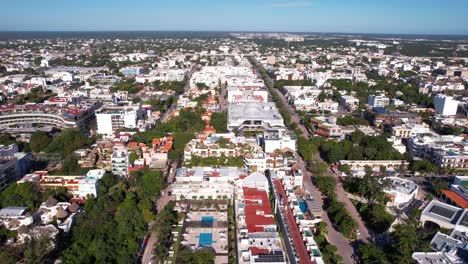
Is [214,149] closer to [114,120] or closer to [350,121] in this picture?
[114,120]

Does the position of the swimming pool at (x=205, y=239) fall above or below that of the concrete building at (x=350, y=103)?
below

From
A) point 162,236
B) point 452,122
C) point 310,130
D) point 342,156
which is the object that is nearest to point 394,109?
point 452,122

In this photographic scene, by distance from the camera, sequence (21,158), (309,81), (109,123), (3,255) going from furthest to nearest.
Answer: (309,81) < (109,123) < (21,158) < (3,255)

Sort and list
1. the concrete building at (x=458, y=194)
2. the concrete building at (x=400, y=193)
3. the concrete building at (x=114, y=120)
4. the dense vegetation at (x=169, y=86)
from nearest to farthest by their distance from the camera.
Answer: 1. the concrete building at (x=458, y=194)
2. the concrete building at (x=400, y=193)
3. the concrete building at (x=114, y=120)
4. the dense vegetation at (x=169, y=86)

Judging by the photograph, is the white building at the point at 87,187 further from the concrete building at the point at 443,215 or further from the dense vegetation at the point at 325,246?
the concrete building at the point at 443,215

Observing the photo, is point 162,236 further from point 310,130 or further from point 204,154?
point 310,130

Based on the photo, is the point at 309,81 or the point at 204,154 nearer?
the point at 204,154

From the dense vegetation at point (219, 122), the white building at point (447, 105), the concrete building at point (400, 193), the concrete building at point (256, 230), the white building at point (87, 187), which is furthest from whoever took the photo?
the white building at point (447, 105)

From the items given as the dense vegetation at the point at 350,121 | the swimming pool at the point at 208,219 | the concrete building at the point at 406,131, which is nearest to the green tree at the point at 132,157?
the swimming pool at the point at 208,219
